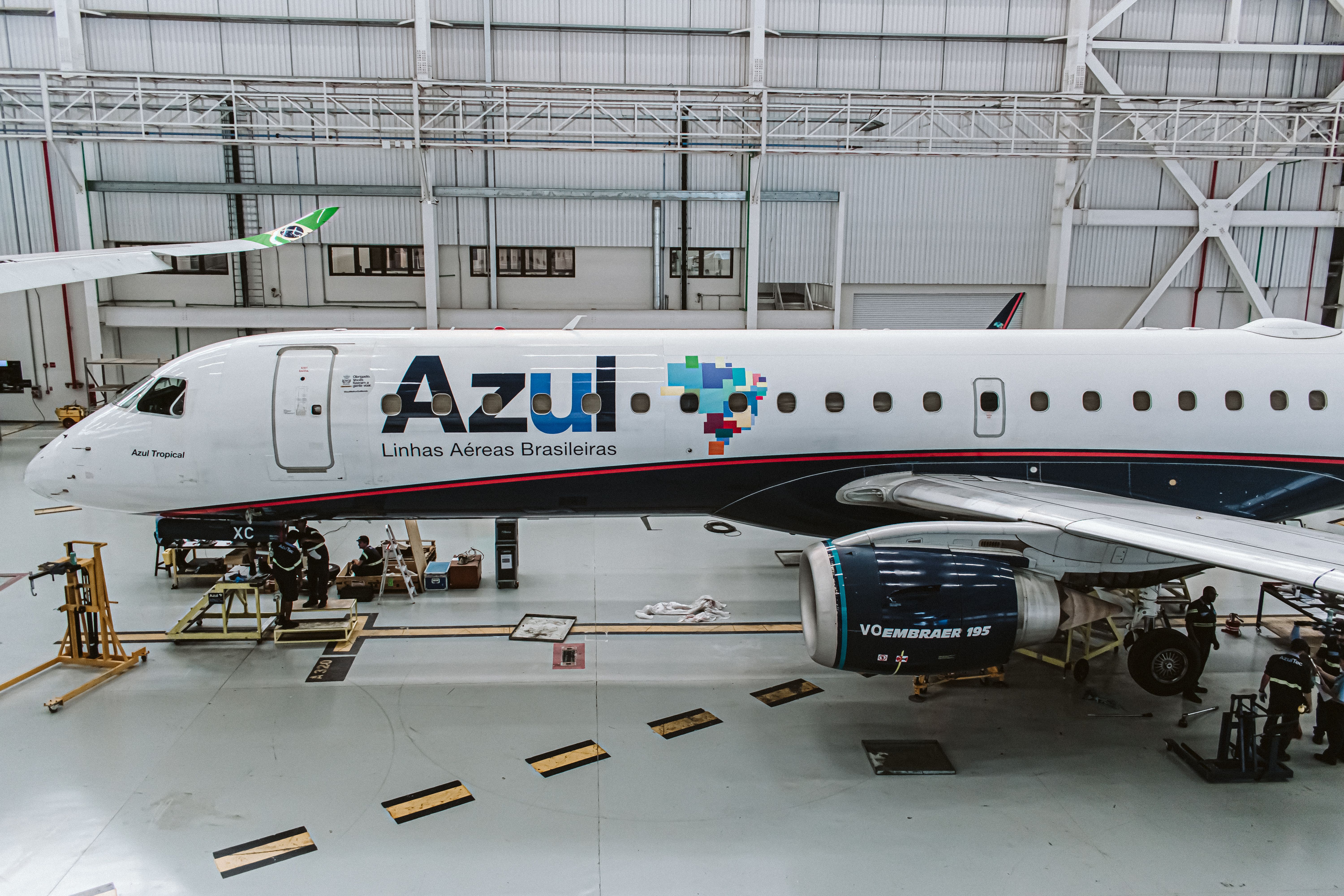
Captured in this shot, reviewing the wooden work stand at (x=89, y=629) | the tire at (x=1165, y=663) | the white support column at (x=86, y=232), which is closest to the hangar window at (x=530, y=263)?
the white support column at (x=86, y=232)

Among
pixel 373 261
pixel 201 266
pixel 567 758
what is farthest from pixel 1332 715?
pixel 201 266

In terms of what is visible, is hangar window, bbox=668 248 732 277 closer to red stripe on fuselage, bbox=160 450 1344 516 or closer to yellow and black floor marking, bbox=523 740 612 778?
red stripe on fuselage, bbox=160 450 1344 516

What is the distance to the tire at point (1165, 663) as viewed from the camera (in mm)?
10398

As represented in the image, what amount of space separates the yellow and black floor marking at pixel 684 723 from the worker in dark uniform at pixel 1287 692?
18.5ft

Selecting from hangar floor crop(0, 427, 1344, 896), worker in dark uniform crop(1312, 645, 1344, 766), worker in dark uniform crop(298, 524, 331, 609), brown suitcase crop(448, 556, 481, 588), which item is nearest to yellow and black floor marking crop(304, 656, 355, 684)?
hangar floor crop(0, 427, 1344, 896)

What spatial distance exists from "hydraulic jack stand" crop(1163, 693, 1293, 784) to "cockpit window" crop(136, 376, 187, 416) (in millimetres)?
12701

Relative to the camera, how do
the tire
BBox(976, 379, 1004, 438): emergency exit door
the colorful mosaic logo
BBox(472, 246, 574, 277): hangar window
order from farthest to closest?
BBox(472, 246, 574, 277): hangar window
BBox(976, 379, 1004, 438): emergency exit door
the colorful mosaic logo
the tire

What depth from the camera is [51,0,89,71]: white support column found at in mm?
25828

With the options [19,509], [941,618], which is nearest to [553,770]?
[941,618]

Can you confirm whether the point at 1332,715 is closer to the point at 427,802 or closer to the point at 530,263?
the point at 427,802

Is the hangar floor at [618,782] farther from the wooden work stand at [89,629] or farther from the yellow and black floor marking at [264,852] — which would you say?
the wooden work stand at [89,629]

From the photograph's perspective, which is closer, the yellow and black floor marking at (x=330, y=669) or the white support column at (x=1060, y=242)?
the yellow and black floor marking at (x=330, y=669)

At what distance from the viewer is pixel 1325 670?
952cm

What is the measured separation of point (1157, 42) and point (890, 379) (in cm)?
2299
